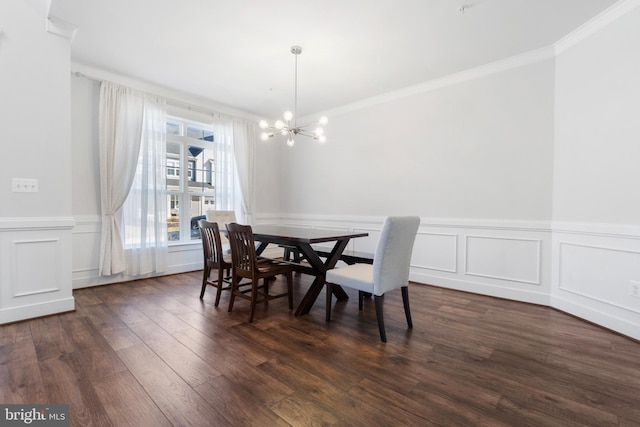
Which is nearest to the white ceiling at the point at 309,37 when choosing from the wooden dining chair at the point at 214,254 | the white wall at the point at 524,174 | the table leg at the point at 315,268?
the white wall at the point at 524,174

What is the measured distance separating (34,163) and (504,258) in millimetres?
4937

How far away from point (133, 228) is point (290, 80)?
293 cm

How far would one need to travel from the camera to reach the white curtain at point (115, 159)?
3.59 meters

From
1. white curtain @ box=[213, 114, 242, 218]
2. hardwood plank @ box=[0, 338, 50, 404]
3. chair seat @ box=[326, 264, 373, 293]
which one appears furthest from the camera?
white curtain @ box=[213, 114, 242, 218]

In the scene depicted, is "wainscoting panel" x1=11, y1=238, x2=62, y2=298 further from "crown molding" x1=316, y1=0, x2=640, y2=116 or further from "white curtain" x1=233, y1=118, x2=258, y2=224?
"crown molding" x1=316, y1=0, x2=640, y2=116

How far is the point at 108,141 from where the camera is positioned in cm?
361

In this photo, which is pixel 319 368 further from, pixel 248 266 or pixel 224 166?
pixel 224 166

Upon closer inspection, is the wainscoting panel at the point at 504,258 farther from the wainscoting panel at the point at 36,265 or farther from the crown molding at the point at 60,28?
the crown molding at the point at 60,28

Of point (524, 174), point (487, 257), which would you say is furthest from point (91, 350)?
point (524, 174)

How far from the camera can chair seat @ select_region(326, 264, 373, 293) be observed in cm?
232

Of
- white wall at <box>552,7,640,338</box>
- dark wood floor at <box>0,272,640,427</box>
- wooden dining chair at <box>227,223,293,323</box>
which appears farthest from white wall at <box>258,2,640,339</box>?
wooden dining chair at <box>227,223,293,323</box>

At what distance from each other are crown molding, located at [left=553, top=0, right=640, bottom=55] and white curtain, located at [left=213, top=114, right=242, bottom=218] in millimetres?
4519

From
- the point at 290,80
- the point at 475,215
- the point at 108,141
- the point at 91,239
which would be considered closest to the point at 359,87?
the point at 290,80

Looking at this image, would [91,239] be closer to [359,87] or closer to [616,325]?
[359,87]
